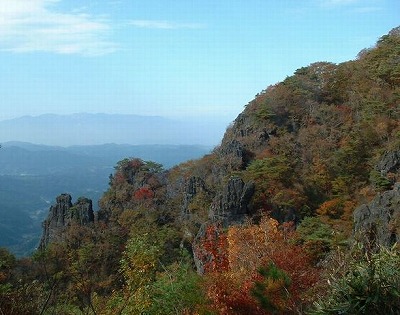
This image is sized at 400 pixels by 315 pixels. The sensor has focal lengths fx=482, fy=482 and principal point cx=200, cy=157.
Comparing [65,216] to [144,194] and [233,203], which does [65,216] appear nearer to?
[144,194]

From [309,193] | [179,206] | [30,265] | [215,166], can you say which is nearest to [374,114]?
[309,193]

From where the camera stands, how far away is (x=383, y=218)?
18.8 metres

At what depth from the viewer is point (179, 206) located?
33594mm

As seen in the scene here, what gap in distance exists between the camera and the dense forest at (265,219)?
32.1ft

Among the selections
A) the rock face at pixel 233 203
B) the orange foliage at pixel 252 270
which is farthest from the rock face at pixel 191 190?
the orange foliage at pixel 252 270

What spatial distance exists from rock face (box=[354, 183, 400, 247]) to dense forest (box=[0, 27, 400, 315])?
5cm

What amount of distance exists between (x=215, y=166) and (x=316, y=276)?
20.6m

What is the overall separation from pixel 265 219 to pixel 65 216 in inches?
739

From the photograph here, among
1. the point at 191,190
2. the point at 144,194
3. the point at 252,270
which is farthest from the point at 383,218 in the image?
the point at 144,194

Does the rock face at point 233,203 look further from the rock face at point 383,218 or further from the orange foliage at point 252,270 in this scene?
the rock face at point 383,218

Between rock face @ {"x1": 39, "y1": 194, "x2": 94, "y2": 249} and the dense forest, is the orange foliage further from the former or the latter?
rock face @ {"x1": 39, "y1": 194, "x2": 94, "y2": 249}

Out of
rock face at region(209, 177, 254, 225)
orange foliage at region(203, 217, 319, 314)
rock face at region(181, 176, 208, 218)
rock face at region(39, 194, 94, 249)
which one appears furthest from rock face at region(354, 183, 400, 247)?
rock face at region(39, 194, 94, 249)

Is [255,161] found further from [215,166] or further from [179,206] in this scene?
[179,206]

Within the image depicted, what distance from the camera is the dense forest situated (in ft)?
32.1
